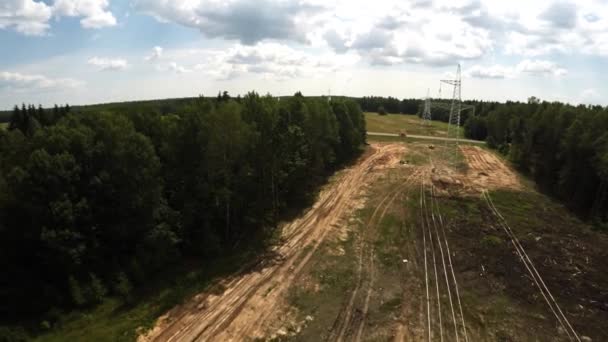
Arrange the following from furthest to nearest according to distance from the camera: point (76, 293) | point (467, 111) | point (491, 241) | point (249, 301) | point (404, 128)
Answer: point (467, 111)
point (404, 128)
point (491, 241)
point (249, 301)
point (76, 293)

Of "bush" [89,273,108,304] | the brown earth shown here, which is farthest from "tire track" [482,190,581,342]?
"bush" [89,273,108,304]

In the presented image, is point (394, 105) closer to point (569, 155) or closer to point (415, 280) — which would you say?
point (569, 155)

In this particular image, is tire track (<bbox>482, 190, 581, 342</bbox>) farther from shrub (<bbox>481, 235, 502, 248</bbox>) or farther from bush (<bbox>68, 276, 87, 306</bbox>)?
bush (<bbox>68, 276, 87, 306</bbox>)

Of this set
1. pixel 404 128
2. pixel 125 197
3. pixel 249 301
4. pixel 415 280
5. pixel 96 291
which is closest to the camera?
pixel 96 291

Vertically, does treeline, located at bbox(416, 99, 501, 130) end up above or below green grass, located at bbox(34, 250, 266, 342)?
above

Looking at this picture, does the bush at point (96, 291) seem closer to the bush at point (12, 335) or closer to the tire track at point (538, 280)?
the bush at point (12, 335)

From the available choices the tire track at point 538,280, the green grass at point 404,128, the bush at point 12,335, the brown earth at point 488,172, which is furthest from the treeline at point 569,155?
the bush at point 12,335

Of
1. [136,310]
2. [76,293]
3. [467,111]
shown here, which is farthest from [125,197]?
[467,111]
